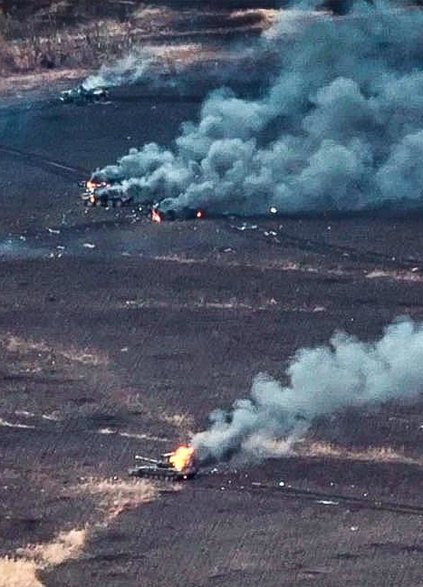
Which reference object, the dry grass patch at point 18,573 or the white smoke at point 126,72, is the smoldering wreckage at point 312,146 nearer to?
the white smoke at point 126,72

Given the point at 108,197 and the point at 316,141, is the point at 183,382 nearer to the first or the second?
the point at 108,197

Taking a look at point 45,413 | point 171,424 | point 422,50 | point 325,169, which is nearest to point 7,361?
point 45,413

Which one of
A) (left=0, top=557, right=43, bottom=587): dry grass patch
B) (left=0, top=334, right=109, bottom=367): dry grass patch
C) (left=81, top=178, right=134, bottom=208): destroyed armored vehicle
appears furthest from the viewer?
(left=81, top=178, right=134, bottom=208): destroyed armored vehicle

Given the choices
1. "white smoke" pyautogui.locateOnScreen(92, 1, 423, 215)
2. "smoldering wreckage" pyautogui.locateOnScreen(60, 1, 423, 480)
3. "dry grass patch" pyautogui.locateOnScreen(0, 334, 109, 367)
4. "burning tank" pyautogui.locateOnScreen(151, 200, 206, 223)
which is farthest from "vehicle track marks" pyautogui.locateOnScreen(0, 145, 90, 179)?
"dry grass patch" pyautogui.locateOnScreen(0, 334, 109, 367)

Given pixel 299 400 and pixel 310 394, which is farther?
pixel 310 394

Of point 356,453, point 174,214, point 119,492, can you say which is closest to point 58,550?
point 119,492

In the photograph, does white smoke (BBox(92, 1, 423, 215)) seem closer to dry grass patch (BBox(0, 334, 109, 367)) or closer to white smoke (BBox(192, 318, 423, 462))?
dry grass patch (BBox(0, 334, 109, 367))

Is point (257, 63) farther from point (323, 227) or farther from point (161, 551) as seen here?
point (161, 551)
